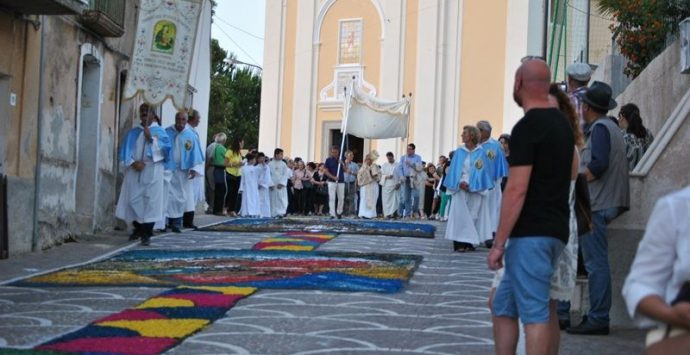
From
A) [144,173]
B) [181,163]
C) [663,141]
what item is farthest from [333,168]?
[663,141]

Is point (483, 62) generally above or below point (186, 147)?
above

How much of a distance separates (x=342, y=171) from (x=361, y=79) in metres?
13.8

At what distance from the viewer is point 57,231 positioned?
1581cm

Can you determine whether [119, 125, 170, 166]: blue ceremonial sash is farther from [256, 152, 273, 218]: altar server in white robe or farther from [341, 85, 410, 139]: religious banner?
[341, 85, 410, 139]: religious banner

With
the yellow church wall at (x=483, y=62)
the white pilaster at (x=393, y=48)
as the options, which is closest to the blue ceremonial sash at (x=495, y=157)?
the yellow church wall at (x=483, y=62)

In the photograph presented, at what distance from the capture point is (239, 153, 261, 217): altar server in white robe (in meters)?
27.2

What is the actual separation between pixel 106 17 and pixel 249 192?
1044 cm

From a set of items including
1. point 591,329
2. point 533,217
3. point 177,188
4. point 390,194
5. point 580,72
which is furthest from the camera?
point 390,194

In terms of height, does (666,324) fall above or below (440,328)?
above

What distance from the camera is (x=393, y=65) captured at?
44.3 metres

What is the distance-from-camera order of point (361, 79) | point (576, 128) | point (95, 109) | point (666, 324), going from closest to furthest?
point (666, 324) → point (576, 128) → point (95, 109) → point (361, 79)

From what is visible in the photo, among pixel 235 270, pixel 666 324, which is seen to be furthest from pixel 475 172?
pixel 666 324

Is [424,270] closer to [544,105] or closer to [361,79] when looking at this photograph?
[544,105]

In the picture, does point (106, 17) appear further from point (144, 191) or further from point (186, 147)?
point (144, 191)
